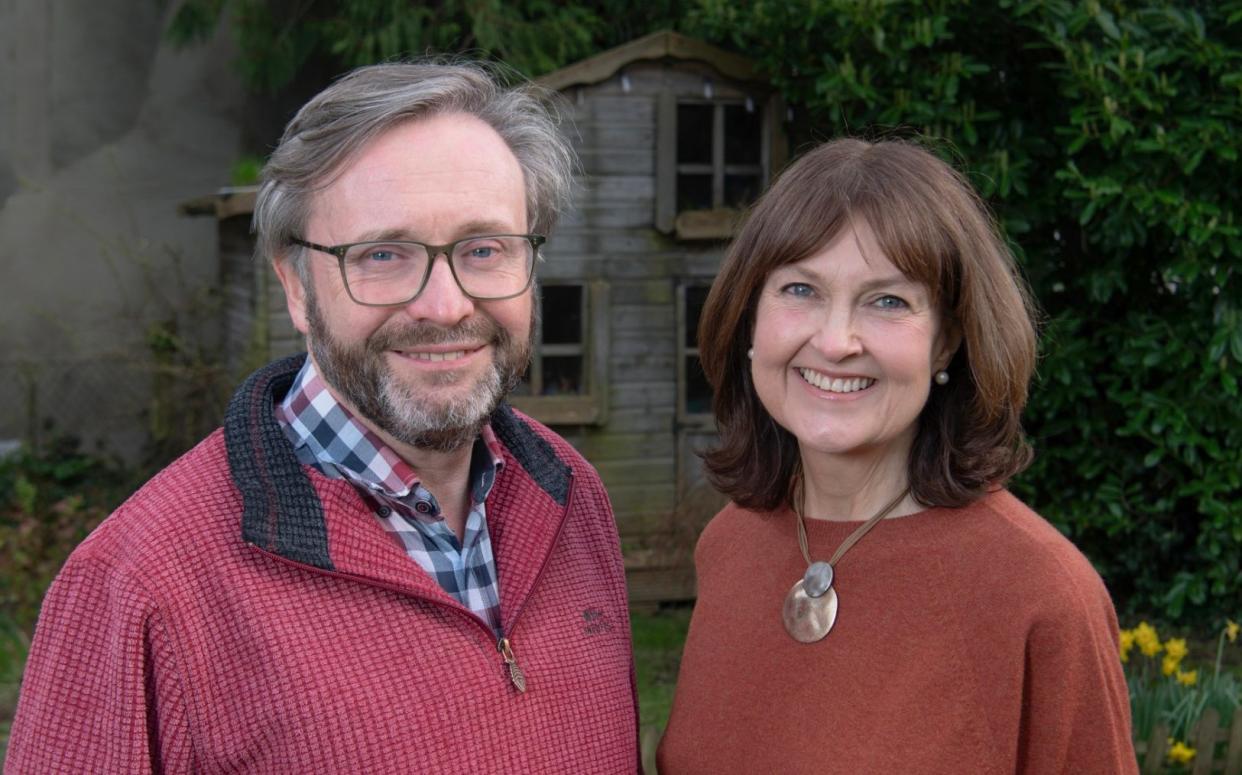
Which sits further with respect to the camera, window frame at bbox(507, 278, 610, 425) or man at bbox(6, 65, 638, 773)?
window frame at bbox(507, 278, 610, 425)

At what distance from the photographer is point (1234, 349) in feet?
16.6

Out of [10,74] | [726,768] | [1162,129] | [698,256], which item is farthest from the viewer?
[10,74]

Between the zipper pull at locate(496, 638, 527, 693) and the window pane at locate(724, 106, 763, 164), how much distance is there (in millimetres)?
5164

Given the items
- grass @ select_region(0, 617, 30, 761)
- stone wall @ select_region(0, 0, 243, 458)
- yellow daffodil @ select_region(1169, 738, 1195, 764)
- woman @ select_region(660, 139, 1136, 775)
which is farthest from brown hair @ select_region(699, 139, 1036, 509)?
stone wall @ select_region(0, 0, 243, 458)

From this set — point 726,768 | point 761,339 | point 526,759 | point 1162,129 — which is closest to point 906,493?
point 761,339

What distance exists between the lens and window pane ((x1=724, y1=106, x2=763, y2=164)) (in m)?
7.03

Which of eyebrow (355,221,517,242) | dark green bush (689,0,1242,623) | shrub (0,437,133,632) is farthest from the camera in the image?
shrub (0,437,133,632)

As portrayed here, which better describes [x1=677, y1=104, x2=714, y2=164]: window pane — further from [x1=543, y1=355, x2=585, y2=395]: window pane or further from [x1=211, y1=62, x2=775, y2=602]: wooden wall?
[x1=543, y1=355, x2=585, y2=395]: window pane

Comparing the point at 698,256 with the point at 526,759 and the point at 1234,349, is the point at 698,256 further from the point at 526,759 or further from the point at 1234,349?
the point at 526,759

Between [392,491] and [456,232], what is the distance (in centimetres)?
43

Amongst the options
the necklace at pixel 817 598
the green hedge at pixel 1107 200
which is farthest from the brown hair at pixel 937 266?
the green hedge at pixel 1107 200

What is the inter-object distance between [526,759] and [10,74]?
8679 mm

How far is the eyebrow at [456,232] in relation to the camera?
2146mm

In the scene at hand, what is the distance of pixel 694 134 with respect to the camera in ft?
23.1
